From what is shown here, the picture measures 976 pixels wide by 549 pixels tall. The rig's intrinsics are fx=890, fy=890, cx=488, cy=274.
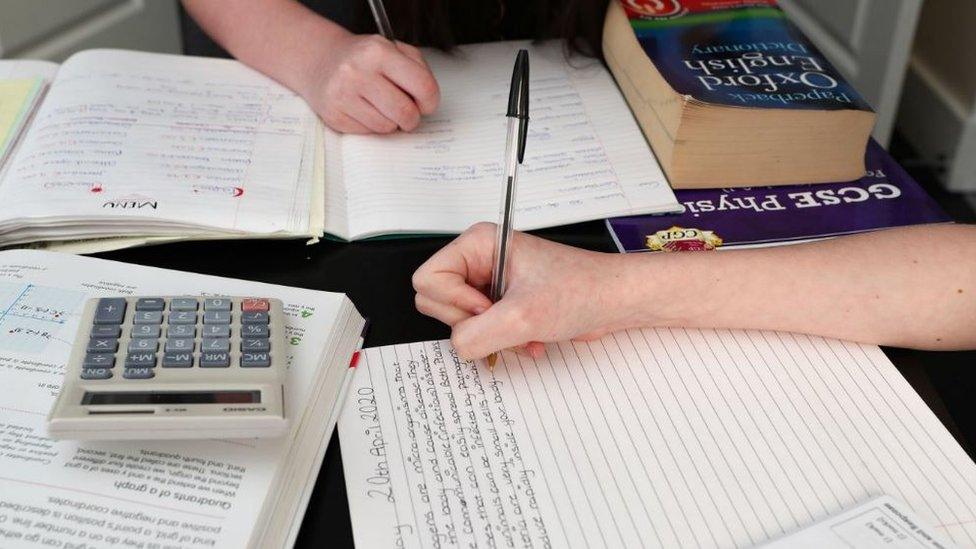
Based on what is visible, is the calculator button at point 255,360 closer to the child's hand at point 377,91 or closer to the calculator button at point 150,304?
the calculator button at point 150,304

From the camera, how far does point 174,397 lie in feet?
1.68

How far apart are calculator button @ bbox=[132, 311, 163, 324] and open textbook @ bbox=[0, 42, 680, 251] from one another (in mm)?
144

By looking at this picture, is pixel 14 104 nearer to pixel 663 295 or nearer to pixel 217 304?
pixel 217 304

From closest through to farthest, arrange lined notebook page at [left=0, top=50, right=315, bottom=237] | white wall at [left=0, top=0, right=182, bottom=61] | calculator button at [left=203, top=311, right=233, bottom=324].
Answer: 1. calculator button at [left=203, top=311, right=233, bottom=324]
2. lined notebook page at [left=0, top=50, right=315, bottom=237]
3. white wall at [left=0, top=0, right=182, bottom=61]

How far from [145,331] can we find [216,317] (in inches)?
1.7

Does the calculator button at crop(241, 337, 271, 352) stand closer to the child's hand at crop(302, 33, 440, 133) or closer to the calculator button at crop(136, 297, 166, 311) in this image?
the calculator button at crop(136, 297, 166, 311)

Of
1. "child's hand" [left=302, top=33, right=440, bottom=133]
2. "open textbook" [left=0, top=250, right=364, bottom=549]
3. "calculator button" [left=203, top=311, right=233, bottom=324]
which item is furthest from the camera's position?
"child's hand" [left=302, top=33, right=440, bottom=133]

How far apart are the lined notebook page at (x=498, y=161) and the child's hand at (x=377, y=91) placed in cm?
2

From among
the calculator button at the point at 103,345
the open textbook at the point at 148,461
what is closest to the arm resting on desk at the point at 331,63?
the open textbook at the point at 148,461

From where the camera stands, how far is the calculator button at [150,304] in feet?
1.89

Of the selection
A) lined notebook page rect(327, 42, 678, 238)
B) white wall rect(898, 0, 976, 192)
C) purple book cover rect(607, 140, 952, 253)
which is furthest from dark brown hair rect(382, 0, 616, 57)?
white wall rect(898, 0, 976, 192)

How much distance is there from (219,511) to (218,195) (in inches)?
12.9

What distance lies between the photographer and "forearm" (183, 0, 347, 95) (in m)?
0.91

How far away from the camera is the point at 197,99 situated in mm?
863
